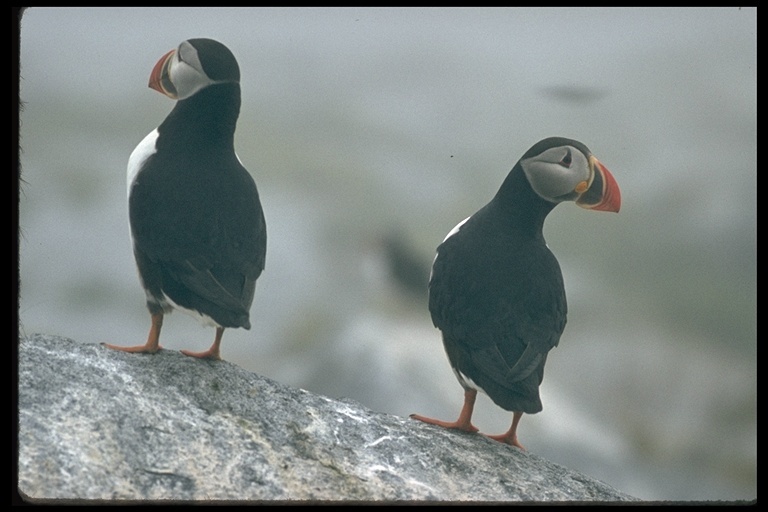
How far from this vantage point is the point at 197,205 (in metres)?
4.36

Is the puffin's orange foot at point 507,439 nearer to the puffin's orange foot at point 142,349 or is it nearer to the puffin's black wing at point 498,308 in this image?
the puffin's black wing at point 498,308

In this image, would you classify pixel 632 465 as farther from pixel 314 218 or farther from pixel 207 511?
pixel 207 511

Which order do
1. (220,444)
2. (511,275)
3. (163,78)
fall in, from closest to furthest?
(220,444), (511,275), (163,78)

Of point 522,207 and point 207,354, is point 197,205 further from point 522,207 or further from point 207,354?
point 522,207

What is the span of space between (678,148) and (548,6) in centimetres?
115

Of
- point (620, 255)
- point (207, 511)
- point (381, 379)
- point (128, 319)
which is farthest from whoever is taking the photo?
point (620, 255)

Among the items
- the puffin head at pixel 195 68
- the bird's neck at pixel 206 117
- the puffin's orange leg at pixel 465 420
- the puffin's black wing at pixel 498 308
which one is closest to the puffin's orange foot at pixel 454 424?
the puffin's orange leg at pixel 465 420

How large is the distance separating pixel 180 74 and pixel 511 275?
1.90 meters

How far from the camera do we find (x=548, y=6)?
529 cm

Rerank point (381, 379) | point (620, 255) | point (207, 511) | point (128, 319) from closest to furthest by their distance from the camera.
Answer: point (207, 511) < point (128, 319) < point (381, 379) < point (620, 255)

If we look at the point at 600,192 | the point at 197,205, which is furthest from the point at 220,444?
the point at 600,192

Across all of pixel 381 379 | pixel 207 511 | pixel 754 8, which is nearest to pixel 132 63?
pixel 381 379

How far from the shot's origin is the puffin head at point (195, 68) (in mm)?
4532

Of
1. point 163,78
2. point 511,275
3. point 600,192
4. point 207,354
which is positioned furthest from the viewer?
point 600,192
